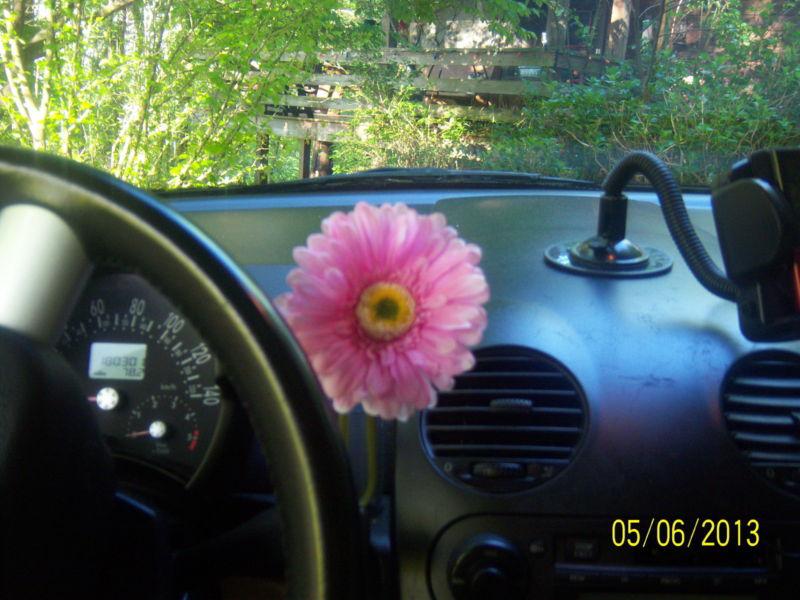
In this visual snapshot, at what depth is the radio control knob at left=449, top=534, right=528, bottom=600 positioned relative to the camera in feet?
5.02

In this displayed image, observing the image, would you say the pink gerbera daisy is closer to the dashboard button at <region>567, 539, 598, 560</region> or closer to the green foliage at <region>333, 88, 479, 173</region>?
the dashboard button at <region>567, 539, 598, 560</region>

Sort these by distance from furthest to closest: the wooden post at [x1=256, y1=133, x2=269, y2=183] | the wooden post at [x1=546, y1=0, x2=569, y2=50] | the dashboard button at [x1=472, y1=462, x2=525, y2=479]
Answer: the wooden post at [x1=546, y1=0, x2=569, y2=50]
the wooden post at [x1=256, y1=133, x2=269, y2=183]
the dashboard button at [x1=472, y1=462, x2=525, y2=479]

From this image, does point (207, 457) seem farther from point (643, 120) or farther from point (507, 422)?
point (643, 120)

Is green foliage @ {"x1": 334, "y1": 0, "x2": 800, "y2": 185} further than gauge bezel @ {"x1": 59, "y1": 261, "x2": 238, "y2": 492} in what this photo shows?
Yes

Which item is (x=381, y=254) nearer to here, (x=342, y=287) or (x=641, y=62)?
(x=342, y=287)

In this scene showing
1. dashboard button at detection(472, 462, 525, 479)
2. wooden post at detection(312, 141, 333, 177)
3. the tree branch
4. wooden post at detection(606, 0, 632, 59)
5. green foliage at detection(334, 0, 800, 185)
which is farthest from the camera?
the tree branch

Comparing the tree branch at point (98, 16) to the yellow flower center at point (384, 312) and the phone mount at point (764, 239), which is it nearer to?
the phone mount at point (764, 239)

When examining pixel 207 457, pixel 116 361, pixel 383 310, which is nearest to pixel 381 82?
pixel 116 361

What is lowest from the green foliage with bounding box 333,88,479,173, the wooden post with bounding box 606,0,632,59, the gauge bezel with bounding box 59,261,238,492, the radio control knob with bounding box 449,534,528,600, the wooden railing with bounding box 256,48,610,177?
the radio control knob with bounding box 449,534,528,600

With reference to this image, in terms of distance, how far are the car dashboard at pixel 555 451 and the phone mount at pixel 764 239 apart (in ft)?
0.47

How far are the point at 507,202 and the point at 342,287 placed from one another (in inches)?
60.7

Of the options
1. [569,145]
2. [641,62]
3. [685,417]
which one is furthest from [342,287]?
[641,62]

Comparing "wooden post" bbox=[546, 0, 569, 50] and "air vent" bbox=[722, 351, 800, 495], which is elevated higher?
"wooden post" bbox=[546, 0, 569, 50]

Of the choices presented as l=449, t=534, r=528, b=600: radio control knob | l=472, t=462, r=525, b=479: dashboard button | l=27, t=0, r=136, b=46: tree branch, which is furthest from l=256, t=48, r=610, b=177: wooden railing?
l=449, t=534, r=528, b=600: radio control knob
